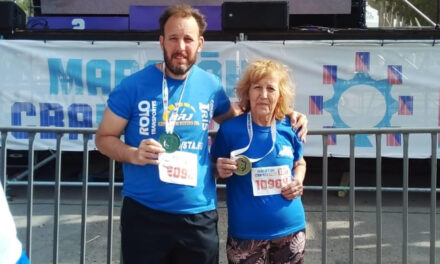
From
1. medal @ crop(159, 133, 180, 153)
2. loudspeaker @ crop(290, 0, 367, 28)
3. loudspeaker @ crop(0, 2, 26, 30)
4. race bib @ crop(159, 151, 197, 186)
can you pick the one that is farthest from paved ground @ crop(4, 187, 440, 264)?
loudspeaker @ crop(290, 0, 367, 28)

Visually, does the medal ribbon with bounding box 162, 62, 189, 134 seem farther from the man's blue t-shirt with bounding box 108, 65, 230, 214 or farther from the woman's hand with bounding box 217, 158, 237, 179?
the woman's hand with bounding box 217, 158, 237, 179

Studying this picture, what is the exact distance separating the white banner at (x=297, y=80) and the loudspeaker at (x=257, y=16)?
228 mm

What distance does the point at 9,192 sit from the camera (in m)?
7.20

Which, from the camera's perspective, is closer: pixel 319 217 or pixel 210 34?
pixel 319 217

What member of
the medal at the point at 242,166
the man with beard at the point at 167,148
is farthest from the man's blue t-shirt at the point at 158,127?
the medal at the point at 242,166

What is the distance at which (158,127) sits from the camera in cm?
246

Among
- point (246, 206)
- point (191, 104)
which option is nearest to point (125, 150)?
point (191, 104)

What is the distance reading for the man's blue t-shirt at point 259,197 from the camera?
8.64 ft

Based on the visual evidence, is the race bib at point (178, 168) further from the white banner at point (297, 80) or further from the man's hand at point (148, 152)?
the white banner at point (297, 80)

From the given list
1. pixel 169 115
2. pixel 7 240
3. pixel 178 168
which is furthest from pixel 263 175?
pixel 7 240

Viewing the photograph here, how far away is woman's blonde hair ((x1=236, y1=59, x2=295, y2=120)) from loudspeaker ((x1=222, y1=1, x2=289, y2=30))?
408cm

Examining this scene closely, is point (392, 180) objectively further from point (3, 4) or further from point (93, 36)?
point (3, 4)

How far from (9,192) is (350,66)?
4915 millimetres

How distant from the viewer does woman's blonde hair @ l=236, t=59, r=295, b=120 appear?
8.71 feet
